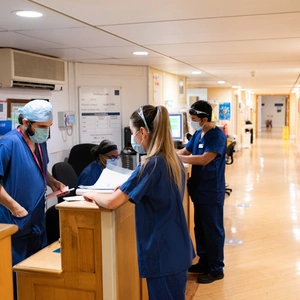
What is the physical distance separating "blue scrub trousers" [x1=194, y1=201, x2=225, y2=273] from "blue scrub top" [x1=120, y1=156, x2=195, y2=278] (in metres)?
1.44

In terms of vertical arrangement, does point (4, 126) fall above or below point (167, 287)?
A: above

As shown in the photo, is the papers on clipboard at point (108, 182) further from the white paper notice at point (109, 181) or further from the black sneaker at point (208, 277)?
the black sneaker at point (208, 277)

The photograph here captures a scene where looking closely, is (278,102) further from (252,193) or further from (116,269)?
(116,269)

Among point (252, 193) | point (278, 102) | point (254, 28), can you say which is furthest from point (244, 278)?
point (278, 102)

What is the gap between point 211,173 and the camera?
3582 mm

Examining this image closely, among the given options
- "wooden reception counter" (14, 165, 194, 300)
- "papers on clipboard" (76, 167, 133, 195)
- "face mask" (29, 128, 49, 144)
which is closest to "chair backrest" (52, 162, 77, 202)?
"face mask" (29, 128, 49, 144)

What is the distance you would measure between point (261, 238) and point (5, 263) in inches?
151

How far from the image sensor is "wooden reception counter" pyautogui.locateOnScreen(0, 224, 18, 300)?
1.52 meters

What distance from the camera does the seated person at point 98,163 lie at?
3610mm

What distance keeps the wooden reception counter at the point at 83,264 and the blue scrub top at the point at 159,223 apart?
0.18 m

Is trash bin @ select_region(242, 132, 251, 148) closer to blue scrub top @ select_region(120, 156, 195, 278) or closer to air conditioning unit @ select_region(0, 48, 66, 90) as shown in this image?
air conditioning unit @ select_region(0, 48, 66, 90)

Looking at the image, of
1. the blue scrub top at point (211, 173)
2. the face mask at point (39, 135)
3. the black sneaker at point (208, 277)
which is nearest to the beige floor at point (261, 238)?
the black sneaker at point (208, 277)

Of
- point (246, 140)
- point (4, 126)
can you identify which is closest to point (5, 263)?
point (4, 126)

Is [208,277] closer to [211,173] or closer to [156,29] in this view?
[211,173]
